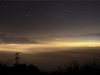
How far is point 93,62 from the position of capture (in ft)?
28.8

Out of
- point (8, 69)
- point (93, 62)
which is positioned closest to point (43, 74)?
point (8, 69)

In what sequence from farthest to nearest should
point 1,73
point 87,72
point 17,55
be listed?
1. point 17,55
2. point 87,72
3. point 1,73

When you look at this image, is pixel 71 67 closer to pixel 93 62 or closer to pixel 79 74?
pixel 79 74

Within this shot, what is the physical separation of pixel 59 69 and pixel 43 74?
1.02 m

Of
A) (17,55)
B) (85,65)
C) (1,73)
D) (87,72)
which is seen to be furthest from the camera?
(17,55)

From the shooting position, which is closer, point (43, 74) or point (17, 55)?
point (43, 74)

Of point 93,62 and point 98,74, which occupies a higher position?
point 93,62

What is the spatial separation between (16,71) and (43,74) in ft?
5.07

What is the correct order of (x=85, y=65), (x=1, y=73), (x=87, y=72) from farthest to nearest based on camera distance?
(x=85, y=65) < (x=87, y=72) < (x=1, y=73)

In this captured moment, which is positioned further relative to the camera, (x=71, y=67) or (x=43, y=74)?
(x=71, y=67)

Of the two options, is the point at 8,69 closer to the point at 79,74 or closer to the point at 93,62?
the point at 79,74

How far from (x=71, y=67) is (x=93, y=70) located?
1.30m

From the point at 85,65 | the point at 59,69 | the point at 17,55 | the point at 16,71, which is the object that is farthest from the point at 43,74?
the point at 17,55

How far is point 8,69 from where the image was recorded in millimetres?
8086
